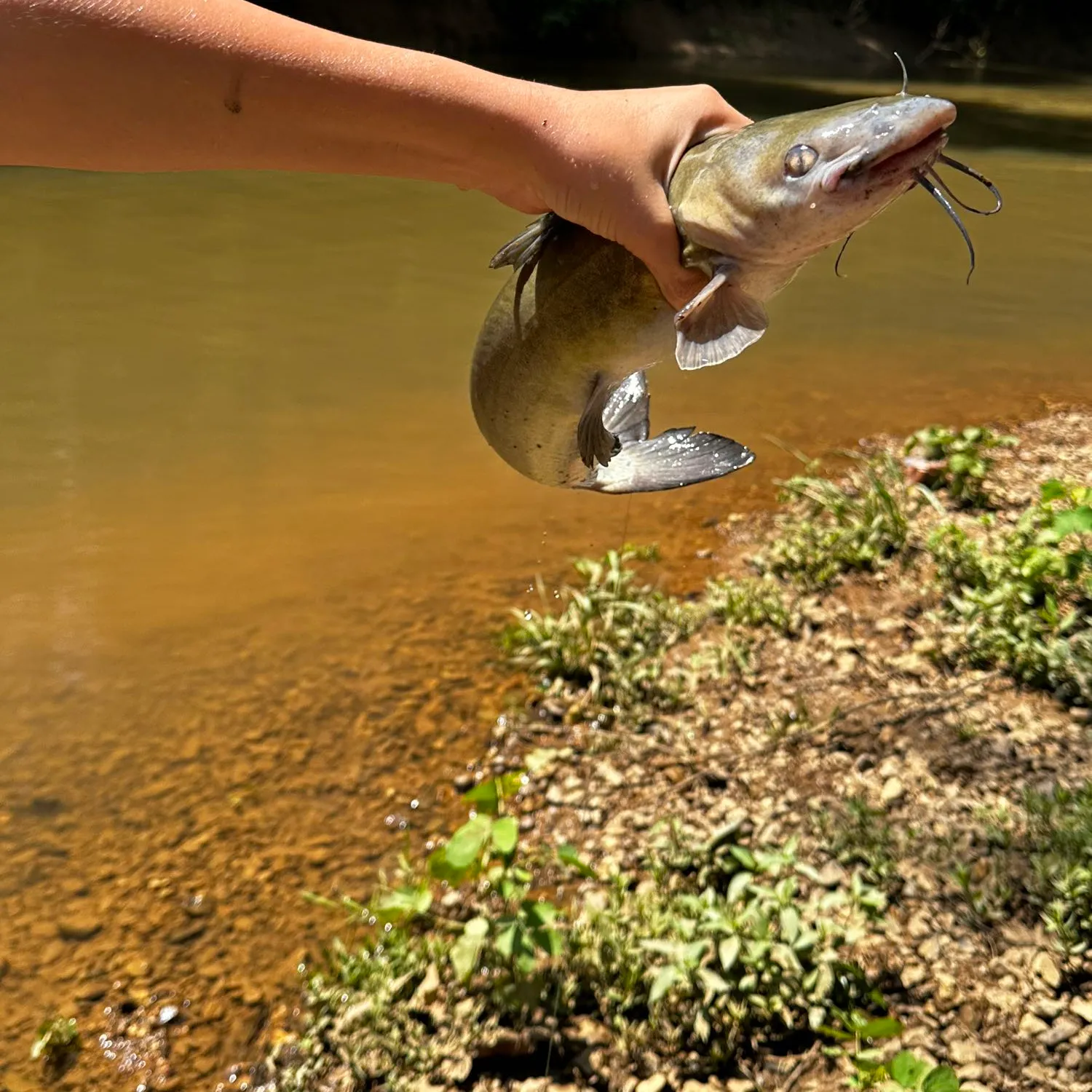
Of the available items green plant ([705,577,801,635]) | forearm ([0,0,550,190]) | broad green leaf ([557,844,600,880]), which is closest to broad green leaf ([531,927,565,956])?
broad green leaf ([557,844,600,880])

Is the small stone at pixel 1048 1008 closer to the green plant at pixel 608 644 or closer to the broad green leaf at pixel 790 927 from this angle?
the broad green leaf at pixel 790 927

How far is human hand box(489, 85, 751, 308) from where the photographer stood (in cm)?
163

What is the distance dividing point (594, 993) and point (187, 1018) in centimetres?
90

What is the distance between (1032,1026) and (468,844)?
1.11m

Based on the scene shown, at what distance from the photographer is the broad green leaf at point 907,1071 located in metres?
1.78

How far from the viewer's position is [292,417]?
4.84m

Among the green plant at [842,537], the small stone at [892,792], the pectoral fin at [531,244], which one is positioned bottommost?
the small stone at [892,792]

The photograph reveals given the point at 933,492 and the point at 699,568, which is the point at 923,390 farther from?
the point at 699,568

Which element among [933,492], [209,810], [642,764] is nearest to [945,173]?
[933,492]

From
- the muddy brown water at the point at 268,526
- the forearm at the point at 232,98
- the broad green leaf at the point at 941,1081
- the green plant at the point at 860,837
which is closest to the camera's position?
the forearm at the point at 232,98

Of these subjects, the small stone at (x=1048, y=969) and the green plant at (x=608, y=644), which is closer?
the small stone at (x=1048, y=969)

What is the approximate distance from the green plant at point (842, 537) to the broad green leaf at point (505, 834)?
1.55 metres

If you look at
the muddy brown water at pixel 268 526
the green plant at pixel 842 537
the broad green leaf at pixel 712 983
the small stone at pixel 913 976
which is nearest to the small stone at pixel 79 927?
the muddy brown water at pixel 268 526

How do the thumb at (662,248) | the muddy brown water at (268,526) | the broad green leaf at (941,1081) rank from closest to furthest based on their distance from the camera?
the thumb at (662,248), the broad green leaf at (941,1081), the muddy brown water at (268,526)
